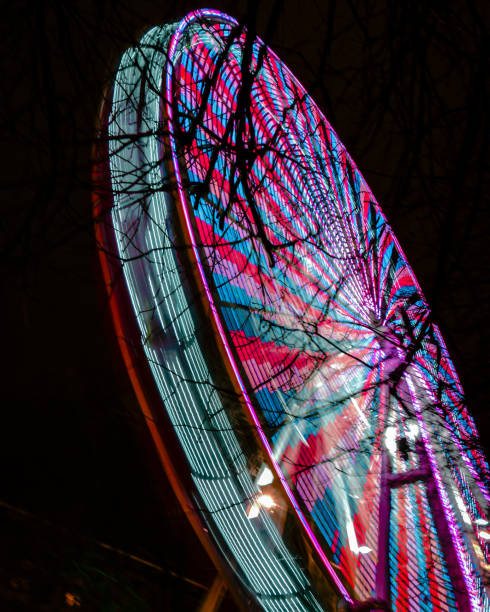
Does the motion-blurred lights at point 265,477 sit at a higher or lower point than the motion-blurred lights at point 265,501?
higher

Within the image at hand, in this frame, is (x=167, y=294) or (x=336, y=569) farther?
(x=167, y=294)

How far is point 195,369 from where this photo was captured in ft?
6.32

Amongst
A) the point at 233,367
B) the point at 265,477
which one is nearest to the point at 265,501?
the point at 265,477

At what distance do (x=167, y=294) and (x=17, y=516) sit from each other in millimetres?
1481

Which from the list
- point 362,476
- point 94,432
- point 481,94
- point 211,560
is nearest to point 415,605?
point 362,476

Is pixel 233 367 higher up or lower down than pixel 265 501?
higher up

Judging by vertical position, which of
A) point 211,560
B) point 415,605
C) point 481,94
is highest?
point 481,94

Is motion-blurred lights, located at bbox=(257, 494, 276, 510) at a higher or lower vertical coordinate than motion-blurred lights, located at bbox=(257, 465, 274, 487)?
lower

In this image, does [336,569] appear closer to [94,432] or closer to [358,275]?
[94,432]

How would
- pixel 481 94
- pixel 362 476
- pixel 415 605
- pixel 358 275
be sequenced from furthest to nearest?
1. pixel 358 275
2. pixel 362 476
3. pixel 415 605
4. pixel 481 94

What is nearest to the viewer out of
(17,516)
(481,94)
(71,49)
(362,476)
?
(481,94)

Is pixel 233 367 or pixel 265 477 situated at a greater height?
pixel 233 367

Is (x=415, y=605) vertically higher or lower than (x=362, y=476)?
lower

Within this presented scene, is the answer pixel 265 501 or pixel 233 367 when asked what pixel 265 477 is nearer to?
pixel 265 501
